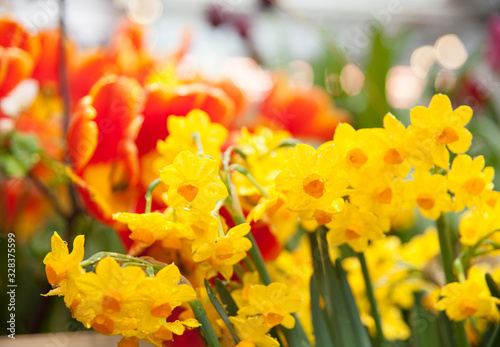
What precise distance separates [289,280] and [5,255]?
8.6 inches

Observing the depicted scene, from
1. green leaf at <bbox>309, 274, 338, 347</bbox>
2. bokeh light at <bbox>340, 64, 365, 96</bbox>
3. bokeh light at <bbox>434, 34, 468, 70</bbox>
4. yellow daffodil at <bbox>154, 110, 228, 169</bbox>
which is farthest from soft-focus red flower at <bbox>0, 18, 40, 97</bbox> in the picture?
bokeh light at <bbox>434, 34, 468, 70</bbox>

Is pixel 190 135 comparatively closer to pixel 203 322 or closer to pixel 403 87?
pixel 203 322

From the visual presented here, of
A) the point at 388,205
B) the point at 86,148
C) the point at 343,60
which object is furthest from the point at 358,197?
the point at 343,60

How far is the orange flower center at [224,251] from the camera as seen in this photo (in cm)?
20

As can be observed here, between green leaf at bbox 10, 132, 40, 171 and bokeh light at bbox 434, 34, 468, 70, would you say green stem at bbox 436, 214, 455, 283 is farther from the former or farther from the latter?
bokeh light at bbox 434, 34, 468, 70

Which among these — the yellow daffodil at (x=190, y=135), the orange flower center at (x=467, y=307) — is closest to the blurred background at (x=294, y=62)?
the yellow daffodil at (x=190, y=135)

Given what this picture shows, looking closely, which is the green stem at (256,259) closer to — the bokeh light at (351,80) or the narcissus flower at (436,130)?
the narcissus flower at (436,130)

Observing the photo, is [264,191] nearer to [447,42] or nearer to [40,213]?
[40,213]

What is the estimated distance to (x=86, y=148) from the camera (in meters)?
0.28

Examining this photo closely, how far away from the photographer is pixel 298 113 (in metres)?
0.48

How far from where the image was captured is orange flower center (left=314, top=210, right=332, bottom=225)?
21 cm

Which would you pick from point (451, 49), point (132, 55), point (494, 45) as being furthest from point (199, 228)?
point (451, 49)

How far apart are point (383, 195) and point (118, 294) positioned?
0.11 m

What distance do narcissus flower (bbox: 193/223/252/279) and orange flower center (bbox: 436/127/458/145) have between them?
88 mm
